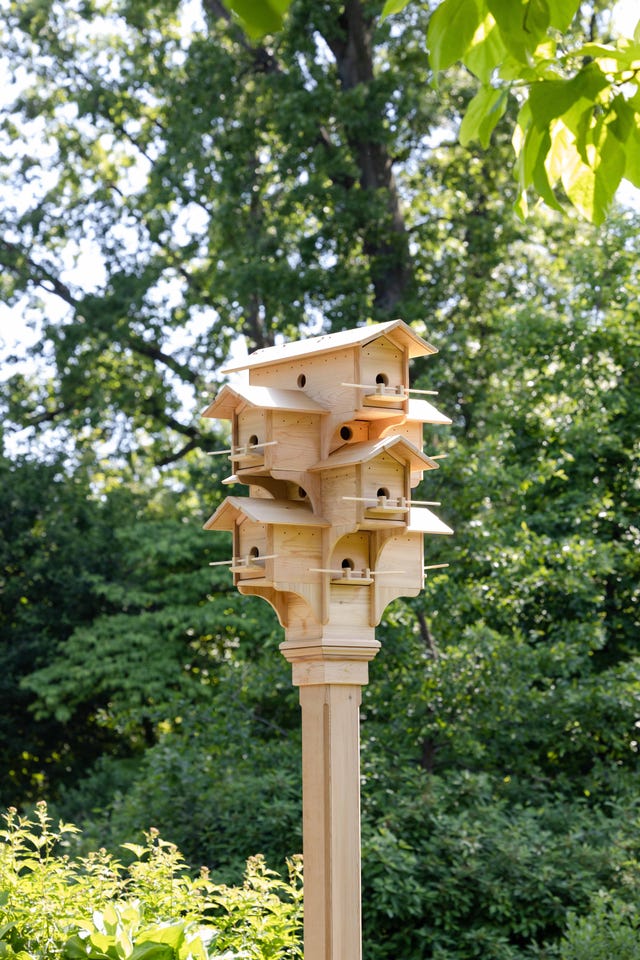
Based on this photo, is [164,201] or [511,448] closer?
[511,448]

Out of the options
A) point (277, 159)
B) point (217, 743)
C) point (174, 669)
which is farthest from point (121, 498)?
point (217, 743)

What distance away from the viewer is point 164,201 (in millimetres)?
12516

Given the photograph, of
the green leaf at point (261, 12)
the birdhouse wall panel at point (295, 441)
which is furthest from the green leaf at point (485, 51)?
the birdhouse wall panel at point (295, 441)

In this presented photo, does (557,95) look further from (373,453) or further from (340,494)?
(340,494)

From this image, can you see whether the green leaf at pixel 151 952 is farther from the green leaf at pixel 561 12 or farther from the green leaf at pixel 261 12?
the green leaf at pixel 261 12

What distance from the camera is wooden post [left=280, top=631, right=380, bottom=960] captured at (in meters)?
3.61

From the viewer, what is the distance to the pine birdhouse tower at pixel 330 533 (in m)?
3.66

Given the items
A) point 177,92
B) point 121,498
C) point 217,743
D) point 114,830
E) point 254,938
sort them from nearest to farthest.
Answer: point 254,938
point 114,830
point 217,743
point 177,92
point 121,498

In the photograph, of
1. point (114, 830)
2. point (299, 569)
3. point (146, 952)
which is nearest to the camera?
point (146, 952)

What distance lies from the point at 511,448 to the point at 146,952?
5.27 meters

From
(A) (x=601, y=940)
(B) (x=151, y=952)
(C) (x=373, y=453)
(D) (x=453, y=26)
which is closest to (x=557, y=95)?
(D) (x=453, y=26)

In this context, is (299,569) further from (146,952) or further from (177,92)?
(177,92)

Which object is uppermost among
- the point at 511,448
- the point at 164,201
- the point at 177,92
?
the point at 177,92

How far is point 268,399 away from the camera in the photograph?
12.5ft
